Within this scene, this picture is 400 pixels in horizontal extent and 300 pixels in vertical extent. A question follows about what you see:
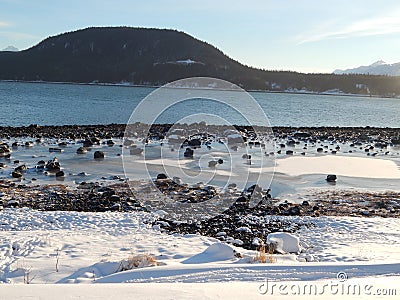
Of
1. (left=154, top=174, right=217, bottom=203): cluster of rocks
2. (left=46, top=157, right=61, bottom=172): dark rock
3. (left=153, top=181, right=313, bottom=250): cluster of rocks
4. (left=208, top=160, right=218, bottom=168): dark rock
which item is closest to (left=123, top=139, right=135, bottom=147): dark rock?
(left=208, top=160, right=218, bottom=168): dark rock

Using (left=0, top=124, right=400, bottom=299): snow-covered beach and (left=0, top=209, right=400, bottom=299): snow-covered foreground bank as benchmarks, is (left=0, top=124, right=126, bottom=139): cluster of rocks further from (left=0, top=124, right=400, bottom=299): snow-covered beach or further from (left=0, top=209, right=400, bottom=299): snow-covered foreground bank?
(left=0, top=209, right=400, bottom=299): snow-covered foreground bank

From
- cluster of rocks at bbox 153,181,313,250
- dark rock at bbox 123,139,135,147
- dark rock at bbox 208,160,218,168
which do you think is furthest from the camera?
dark rock at bbox 123,139,135,147

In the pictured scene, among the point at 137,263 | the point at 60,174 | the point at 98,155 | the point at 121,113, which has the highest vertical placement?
the point at 121,113

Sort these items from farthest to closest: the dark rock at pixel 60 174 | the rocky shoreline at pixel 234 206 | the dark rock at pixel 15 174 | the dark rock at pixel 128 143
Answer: the dark rock at pixel 128 143
the dark rock at pixel 60 174
the dark rock at pixel 15 174
the rocky shoreline at pixel 234 206

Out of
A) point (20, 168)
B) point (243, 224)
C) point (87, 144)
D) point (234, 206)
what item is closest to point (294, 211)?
point (234, 206)

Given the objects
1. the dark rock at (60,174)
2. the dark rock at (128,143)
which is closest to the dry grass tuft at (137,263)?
the dark rock at (60,174)

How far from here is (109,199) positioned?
13.5m

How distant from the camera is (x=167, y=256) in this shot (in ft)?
27.2

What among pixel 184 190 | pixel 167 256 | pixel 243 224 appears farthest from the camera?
pixel 184 190

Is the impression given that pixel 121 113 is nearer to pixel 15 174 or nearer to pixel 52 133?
pixel 52 133

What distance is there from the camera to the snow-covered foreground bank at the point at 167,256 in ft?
18.9

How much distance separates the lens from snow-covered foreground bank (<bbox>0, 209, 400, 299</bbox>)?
5.77m

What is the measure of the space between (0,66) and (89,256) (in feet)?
679

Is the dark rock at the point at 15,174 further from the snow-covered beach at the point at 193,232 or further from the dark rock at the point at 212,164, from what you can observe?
A: the dark rock at the point at 212,164
